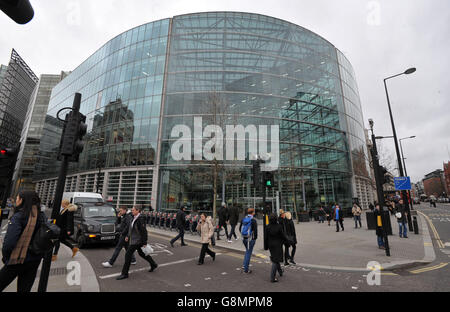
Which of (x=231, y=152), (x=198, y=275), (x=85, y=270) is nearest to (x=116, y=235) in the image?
(x=85, y=270)

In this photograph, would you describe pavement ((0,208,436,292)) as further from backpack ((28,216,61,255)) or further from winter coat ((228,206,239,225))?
winter coat ((228,206,239,225))

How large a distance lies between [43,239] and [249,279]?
4.59 m

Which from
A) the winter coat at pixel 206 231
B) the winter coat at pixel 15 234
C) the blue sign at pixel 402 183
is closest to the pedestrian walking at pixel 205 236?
the winter coat at pixel 206 231

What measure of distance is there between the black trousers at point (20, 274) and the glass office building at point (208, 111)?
62.9 feet

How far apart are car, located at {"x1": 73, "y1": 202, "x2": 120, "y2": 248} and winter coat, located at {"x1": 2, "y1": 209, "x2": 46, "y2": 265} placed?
5.96 m

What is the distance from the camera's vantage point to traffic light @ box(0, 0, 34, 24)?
161cm

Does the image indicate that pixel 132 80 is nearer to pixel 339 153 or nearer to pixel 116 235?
pixel 116 235

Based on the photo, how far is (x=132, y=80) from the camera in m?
31.1

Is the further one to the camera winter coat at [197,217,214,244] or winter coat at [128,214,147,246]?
winter coat at [197,217,214,244]

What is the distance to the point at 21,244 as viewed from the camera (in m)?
A: 3.21

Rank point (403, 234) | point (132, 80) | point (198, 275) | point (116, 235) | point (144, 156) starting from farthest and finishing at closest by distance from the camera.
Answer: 1. point (132, 80)
2. point (144, 156)
3. point (403, 234)
4. point (116, 235)
5. point (198, 275)

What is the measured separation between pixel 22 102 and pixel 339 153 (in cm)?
10547
